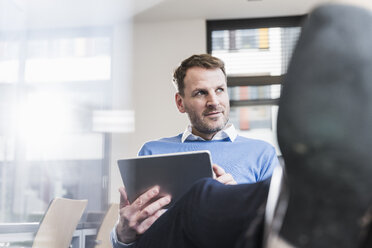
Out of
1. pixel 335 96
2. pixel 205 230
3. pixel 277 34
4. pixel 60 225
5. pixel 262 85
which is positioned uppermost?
pixel 277 34

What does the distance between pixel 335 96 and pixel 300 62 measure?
0.05 meters

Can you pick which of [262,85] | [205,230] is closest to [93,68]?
[262,85]

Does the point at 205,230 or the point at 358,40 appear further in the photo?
the point at 205,230

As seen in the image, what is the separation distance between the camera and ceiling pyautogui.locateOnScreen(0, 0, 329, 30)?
14.1ft

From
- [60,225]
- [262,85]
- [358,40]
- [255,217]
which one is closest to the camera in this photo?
[358,40]

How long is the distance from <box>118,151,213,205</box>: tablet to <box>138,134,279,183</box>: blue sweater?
0.55 m

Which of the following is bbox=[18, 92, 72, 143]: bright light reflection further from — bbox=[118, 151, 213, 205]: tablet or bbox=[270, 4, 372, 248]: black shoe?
bbox=[270, 4, 372, 248]: black shoe

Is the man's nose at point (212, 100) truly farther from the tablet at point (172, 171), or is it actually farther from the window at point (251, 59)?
the window at point (251, 59)

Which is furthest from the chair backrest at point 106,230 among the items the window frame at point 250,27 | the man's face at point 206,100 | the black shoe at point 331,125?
the black shoe at point 331,125

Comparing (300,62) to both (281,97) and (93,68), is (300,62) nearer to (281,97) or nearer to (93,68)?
(281,97)

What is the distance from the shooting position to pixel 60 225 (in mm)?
2594

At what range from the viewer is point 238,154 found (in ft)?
5.99

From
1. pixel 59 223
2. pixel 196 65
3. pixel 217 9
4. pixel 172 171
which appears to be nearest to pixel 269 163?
pixel 196 65

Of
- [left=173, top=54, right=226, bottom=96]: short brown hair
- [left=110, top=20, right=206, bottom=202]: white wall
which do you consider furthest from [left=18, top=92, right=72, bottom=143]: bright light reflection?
[left=173, top=54, right=226, bottom=96]: short brown hair
